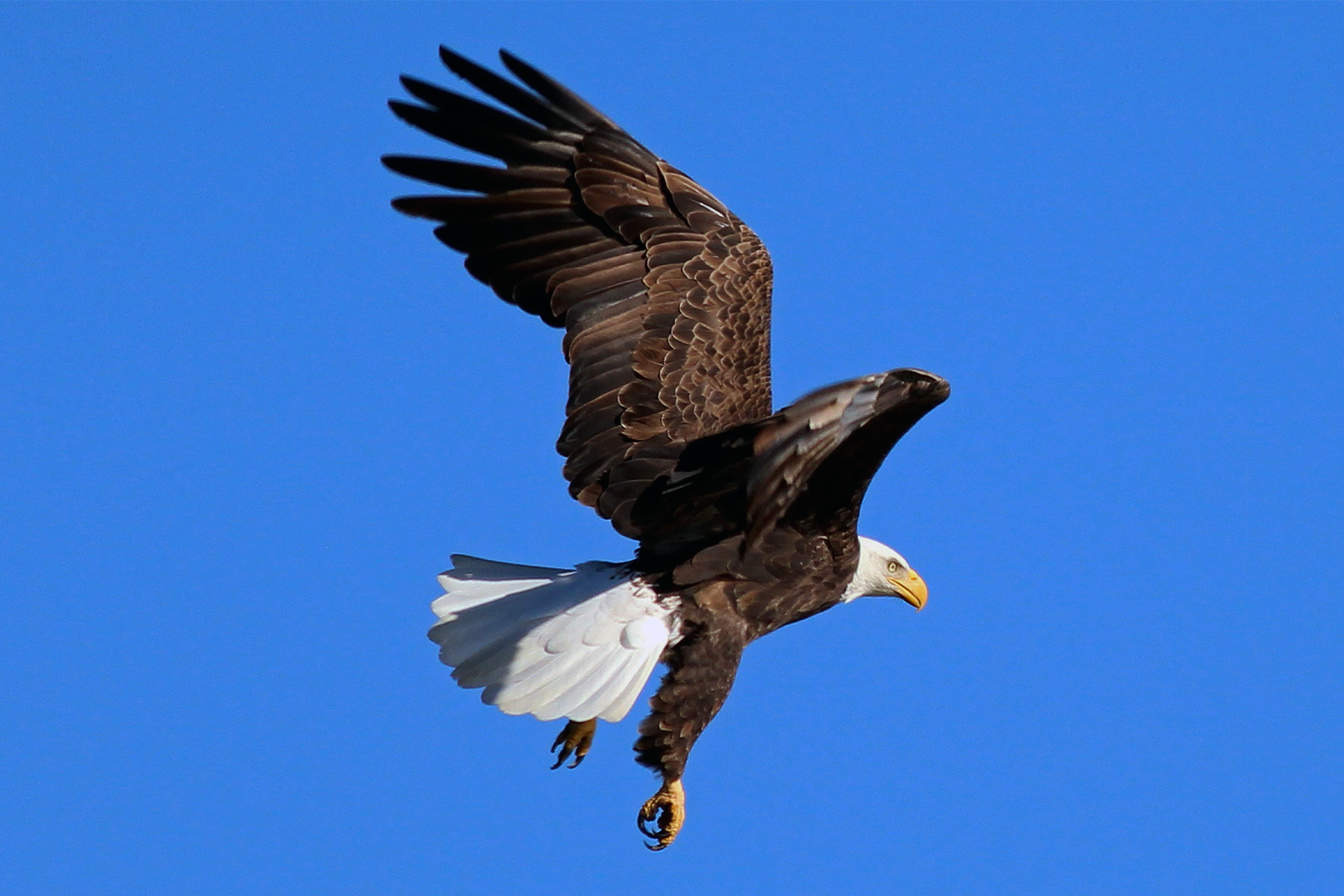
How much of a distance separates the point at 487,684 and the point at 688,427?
122cm

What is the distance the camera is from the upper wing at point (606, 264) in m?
6.13

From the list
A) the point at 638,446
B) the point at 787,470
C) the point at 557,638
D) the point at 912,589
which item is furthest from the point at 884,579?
the point at 787,470

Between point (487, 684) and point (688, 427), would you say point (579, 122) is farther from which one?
point (487, 684)

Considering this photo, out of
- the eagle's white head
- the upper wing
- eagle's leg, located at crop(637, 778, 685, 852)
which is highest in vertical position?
the upper wing

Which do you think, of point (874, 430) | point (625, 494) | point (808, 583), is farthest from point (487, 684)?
point (874, 430)

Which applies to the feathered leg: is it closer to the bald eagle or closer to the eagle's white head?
the bald eagle

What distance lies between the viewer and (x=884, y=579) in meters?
6.86

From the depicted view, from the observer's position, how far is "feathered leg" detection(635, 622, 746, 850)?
571 centimetres

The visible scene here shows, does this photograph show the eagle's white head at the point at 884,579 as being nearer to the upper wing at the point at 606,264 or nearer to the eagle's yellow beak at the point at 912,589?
the eagle's yellow beak at the point at 912,589

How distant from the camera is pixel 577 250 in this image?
654 centimetres

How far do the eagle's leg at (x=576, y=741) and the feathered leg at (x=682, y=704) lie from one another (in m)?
0.69

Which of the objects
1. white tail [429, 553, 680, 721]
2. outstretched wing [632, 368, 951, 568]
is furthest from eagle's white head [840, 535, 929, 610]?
white tail [429, 553, 680, 721]

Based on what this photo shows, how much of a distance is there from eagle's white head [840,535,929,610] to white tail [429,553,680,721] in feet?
3.66

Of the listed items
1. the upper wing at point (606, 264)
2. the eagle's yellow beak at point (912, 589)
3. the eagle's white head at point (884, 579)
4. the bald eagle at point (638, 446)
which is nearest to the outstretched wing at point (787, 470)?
the bald eagle at point (638, 446)
